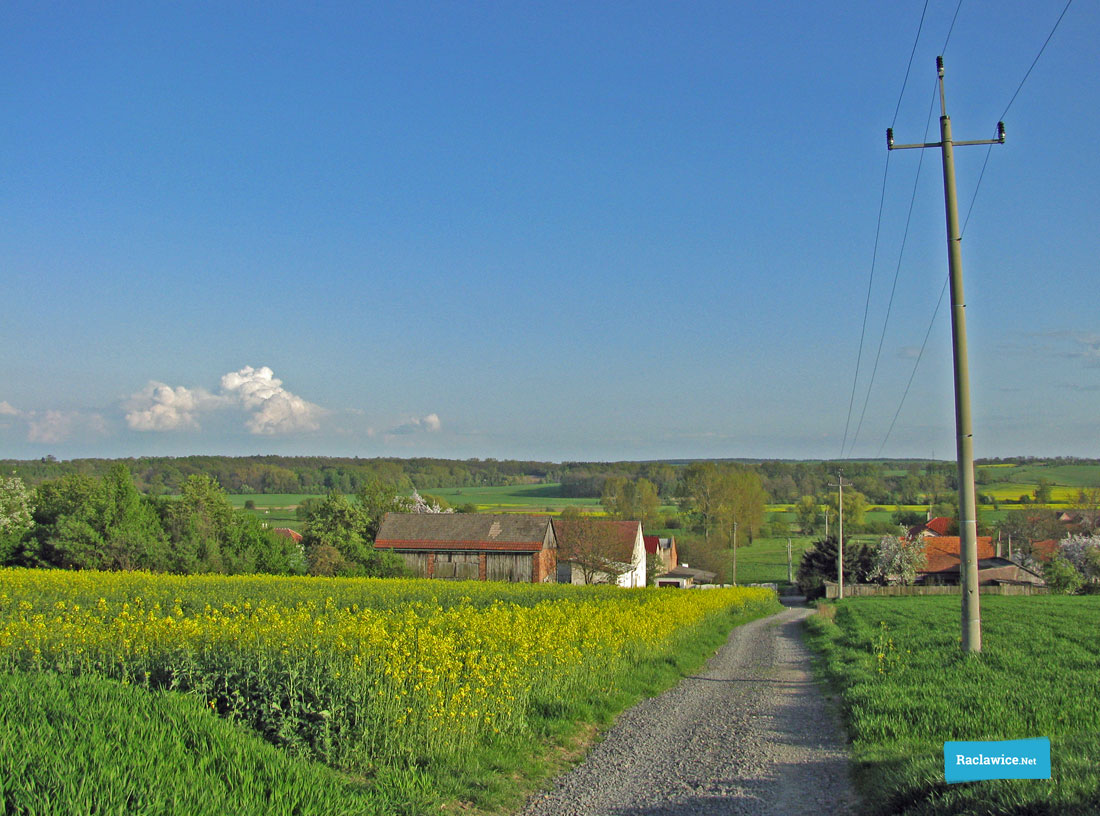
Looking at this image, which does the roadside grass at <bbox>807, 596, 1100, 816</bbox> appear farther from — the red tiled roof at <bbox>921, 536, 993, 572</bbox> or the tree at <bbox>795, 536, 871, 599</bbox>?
the red tiled roof at <bbox>921, 536, 993, 572</bbox>

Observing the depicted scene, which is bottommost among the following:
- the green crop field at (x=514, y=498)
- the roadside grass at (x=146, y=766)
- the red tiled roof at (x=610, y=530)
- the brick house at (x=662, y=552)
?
the brick house at (x=662, y=552)

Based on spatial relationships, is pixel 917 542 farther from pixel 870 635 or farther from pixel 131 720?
pixel 131 720

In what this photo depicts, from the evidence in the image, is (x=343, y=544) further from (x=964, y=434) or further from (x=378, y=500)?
(x=964, y=434)

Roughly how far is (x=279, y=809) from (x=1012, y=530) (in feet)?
324

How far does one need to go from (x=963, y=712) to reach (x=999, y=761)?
5.76 meters

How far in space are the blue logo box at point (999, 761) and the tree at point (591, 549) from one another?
54.7 meters

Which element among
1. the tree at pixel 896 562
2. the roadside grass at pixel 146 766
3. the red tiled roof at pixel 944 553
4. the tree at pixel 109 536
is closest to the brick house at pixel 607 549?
the tree at pixel 896 562

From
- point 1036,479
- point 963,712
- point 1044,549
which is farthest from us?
point 1036,479

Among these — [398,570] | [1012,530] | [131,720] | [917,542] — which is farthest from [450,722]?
[1012,530]

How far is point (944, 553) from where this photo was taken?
76.2 m

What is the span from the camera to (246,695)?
26.3 feet

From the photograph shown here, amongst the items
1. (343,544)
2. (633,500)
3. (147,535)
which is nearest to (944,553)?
(633,500)

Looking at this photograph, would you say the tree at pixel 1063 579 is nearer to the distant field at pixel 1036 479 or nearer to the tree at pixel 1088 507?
the tree at pixel 1088 507

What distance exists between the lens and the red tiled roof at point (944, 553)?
242 ft
